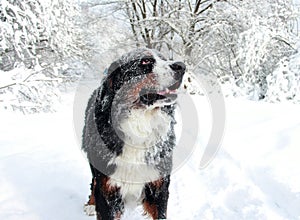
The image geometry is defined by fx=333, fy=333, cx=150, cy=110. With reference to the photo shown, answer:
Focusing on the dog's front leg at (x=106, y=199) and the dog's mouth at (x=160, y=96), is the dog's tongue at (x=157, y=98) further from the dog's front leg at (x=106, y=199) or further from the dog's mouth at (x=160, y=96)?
the dog's front leg at (x=106, y=199)

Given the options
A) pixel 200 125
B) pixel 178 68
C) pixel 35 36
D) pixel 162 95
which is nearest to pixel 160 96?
pixel 162 95

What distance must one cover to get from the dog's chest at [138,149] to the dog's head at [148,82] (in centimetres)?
11

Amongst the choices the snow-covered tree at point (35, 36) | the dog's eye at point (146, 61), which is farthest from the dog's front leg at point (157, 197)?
the snow-covered tree at point (35, 36)

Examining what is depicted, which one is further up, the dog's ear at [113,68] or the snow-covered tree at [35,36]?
the dog's ear at [113,68]

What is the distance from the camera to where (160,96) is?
8.02 ft

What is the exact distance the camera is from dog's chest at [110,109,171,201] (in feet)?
7.77

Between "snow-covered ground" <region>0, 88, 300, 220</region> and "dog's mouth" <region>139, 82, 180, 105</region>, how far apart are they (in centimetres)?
112

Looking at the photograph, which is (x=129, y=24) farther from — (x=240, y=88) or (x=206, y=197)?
(x=206, y=197)

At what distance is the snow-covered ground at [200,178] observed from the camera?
294 cm

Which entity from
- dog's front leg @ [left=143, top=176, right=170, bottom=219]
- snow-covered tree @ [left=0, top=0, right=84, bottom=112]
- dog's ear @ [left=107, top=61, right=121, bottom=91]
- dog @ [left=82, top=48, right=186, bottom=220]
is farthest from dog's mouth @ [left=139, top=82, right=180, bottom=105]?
snow-covered tree @ [left=0, top=0, right=84, bottom=112]

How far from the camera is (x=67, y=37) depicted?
1158 cm

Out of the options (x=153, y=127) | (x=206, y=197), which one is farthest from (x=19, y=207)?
(x=206, y=197)

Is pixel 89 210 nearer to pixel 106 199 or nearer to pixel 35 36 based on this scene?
pixel 106 199

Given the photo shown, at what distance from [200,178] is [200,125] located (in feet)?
6.63
